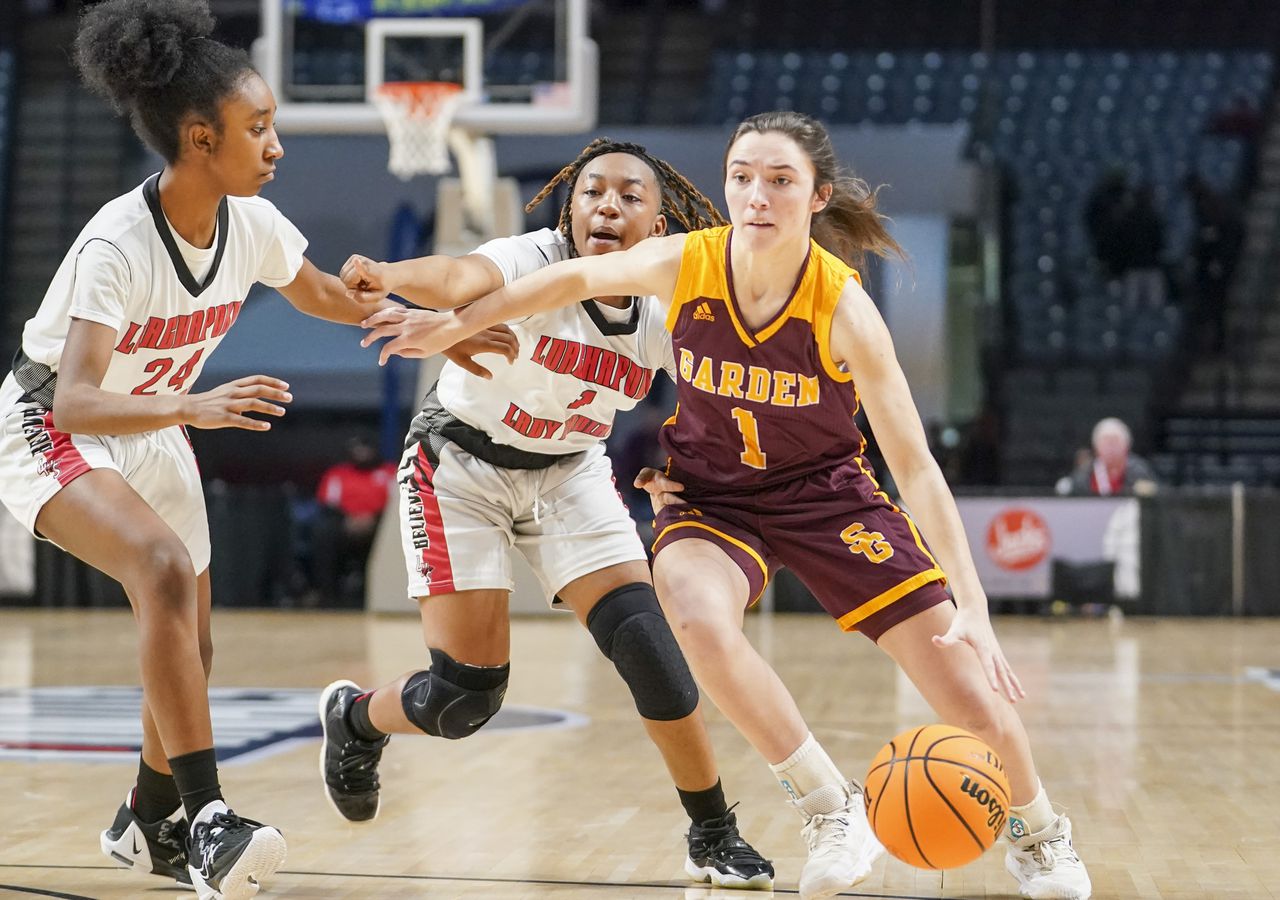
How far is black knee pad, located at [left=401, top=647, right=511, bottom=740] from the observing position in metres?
4.27

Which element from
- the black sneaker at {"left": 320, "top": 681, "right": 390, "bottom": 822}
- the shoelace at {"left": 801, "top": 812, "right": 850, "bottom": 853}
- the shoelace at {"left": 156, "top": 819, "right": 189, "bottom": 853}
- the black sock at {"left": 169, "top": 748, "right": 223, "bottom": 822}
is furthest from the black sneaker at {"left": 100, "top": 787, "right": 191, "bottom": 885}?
the shoelace at {"left": 801, "top": 812, "right": 850, "bottom": 853}

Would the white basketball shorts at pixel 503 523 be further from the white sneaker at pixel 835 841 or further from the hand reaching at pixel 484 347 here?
the white sneaker at pixel 835 841

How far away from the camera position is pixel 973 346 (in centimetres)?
1798

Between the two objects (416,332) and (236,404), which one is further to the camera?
(416,332)

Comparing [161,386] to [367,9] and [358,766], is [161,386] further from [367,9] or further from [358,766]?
[367,9]

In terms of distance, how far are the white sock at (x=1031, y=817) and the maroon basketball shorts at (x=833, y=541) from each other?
52 centimetres

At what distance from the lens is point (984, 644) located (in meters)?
3.40

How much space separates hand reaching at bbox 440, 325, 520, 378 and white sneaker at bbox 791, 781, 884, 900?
1.29m

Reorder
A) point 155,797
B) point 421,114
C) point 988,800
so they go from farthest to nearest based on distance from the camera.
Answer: point 421,114
point 155,797
point 988,800

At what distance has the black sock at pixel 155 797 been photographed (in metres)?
3.99

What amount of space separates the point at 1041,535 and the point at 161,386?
9946mm

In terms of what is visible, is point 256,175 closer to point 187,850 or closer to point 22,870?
point 187,850

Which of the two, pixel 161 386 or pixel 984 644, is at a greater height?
pixel 161 386

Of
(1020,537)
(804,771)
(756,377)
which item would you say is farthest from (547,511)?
(1020,537)
